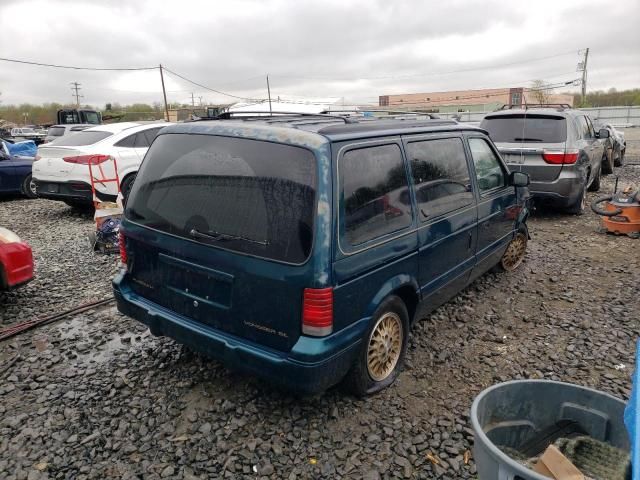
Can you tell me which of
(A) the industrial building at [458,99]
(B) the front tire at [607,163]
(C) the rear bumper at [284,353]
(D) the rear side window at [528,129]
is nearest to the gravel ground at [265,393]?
(C) the rear bumper at [284,353]

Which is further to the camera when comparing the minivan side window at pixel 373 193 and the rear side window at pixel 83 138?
the rear side window at pixel 83 138

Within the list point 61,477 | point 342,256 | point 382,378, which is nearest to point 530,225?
point 382,378

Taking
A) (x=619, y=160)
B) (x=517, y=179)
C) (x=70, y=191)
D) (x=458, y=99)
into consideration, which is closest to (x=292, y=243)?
(x=517, y=179)

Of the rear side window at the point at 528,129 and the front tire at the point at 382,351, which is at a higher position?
the rear side window at the point at 528,129

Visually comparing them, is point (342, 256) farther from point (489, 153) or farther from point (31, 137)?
point (31, 137)

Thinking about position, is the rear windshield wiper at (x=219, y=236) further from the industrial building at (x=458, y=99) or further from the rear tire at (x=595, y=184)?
the industrial building at (x=458, y=99)

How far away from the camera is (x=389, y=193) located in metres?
2.99

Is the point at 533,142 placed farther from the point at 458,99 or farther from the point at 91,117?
the point at 458,99

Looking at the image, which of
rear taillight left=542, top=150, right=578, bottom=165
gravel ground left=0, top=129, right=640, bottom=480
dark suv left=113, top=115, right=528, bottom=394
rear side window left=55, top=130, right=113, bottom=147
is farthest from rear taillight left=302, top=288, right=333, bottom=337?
rear side window left=55, top=130, right=113, bottom=147

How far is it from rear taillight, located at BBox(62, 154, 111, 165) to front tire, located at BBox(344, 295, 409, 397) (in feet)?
20.6

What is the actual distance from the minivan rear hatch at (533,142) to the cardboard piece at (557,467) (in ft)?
20.8

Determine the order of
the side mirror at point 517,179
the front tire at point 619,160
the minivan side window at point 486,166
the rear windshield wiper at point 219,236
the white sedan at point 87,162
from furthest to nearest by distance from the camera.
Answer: the front tire at point 619,160
the white sedan at point 87,162
the side mirror at point 517,179
the minivan side window at point 486,166
the rear windshield wiper at point 219,236

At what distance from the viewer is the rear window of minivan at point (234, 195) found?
2.50 meters

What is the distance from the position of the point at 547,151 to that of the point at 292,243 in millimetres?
6196
